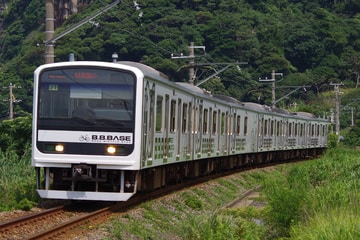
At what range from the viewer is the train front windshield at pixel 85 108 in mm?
14625

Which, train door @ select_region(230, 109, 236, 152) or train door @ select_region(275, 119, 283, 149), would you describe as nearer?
train door @ select_region(230, 109, 236, 152)

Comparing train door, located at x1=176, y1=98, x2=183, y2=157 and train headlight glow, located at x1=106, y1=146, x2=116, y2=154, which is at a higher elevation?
train door, located at x1=176, y1=98, x2=183, y2=157

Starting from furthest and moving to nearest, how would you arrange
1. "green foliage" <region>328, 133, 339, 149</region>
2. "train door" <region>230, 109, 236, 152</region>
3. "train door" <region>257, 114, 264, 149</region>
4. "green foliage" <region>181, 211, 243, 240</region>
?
1. "green foliage" <region>328, 133, 339, 149</region>
2. "train door" <region>257, 114, 264, 149</region>
3. "train door" <region>230, 109, 236, 152</region>
4. "green foliage" <region>181, 211, 243, 240</region>

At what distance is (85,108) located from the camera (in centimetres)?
1468

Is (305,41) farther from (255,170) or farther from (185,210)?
(185,210)

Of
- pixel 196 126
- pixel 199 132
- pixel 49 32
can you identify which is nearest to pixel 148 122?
pixel 49 32

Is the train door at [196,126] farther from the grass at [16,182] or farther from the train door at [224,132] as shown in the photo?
the grass at [16,182]

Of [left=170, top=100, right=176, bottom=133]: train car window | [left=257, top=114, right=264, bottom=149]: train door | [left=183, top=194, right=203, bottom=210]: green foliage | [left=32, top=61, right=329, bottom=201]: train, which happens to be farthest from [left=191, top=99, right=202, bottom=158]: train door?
[left=257, top=114, right=264, bottom=149]: train door

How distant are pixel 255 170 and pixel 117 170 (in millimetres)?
17201

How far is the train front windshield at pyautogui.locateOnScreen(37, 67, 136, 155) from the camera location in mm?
14625

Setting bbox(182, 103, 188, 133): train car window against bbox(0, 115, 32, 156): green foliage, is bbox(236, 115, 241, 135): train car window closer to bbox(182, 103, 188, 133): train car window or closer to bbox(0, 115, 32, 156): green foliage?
bbox(0, 115, 32, 156): green foliage

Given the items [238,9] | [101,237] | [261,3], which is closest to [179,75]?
[238,9]

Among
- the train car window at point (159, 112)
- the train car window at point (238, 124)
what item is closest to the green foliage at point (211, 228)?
the train car window at point (159, 112)

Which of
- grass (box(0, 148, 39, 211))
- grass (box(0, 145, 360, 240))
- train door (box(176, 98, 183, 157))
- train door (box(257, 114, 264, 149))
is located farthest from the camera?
train door (box(257, 114, 264, 149))
